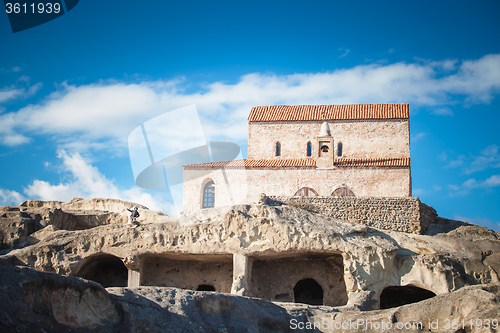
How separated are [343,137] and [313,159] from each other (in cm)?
294

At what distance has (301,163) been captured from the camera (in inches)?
995

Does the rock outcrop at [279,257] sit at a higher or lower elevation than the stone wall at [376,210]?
lower

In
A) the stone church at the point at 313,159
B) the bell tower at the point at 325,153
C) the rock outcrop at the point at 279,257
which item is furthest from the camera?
the bell tower at the point at 325,153

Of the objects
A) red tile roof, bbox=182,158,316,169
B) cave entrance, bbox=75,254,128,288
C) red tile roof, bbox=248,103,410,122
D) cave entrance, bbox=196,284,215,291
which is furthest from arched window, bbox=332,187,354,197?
cave entrance, bbox=75,254,128,288

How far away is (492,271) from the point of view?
1577 cm

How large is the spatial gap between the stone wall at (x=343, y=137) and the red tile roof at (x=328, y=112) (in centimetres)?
29

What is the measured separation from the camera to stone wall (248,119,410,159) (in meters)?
27.1

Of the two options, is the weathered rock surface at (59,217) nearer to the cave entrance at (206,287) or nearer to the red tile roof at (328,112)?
the cave entrance at (206,287)

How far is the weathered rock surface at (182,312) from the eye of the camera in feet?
25.0

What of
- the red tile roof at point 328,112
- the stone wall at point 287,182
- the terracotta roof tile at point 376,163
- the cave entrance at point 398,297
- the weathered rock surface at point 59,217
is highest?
the red tile roof at point 328,112

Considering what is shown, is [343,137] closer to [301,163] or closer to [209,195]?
[301,163]

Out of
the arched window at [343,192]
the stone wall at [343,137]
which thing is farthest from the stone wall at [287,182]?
the stone wall at [343,137]

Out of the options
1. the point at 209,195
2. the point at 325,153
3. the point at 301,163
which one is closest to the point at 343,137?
the point at 325,153

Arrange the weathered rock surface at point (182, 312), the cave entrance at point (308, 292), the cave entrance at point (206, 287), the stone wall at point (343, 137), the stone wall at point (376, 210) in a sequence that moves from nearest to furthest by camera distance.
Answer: the weathered rock surface at point (182, 312) < the cave entrance at point (206, 287) < the stone wall at point (376, 210) < the cave entrance at point (308, 292) < the stone wall at point (343, 137)
